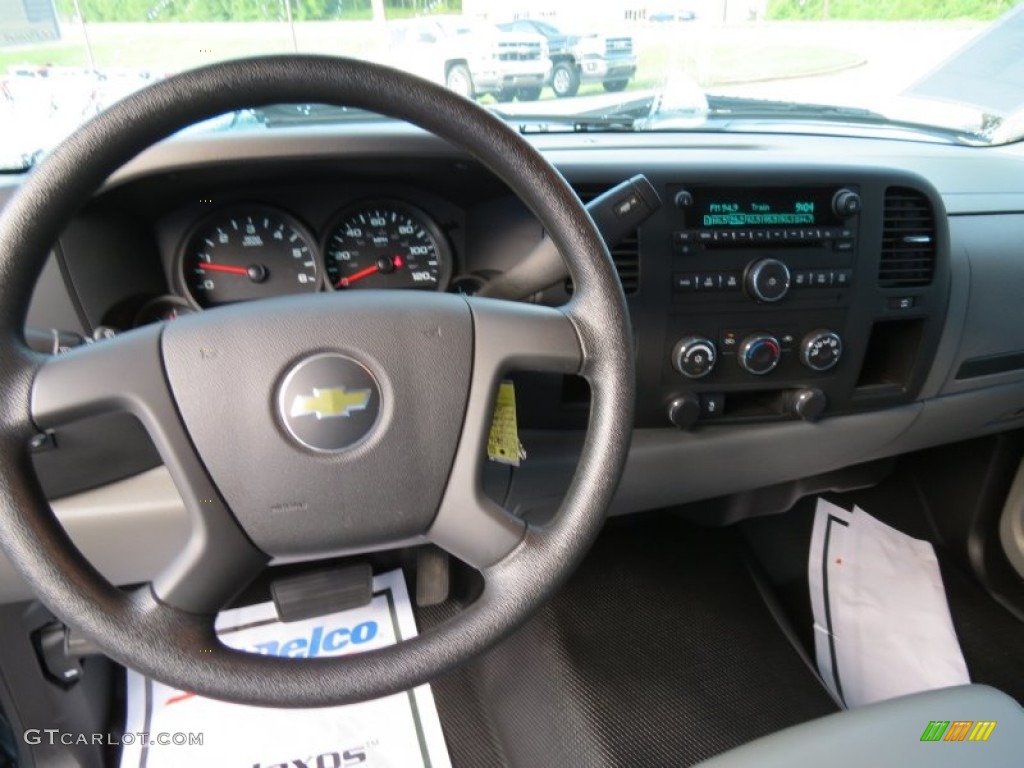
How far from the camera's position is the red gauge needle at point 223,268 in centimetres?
105

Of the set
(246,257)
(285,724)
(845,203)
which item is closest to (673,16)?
(845,203)

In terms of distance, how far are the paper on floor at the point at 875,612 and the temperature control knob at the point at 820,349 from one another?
2.23 feet

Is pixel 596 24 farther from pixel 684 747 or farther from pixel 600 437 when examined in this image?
pixel 684 747

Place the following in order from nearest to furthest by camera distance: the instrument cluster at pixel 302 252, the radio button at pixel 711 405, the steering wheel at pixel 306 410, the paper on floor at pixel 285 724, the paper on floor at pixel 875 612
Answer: the steering wheel at pixel 306 410 → the instrument cluster at pixel 302 252 → the radio button at pixel 711 405 → the paper on floor at pixel 285 724 → the paper on floor at pixel 875 612

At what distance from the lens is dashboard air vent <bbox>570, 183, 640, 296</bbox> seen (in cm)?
103

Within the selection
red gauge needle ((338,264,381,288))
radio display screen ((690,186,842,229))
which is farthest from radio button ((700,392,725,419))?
red gauge needle ((338,264,381,288))

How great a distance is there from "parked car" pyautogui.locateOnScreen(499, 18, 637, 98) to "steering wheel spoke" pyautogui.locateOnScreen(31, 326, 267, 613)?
0.89 metres

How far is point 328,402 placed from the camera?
0.71 meters

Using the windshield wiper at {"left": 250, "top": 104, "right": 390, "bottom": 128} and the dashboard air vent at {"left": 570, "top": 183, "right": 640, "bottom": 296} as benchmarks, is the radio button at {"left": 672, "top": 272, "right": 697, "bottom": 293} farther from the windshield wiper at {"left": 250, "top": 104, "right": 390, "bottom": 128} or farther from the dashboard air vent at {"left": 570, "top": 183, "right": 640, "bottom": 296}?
the windshield wiper at {"left": 250, "top": 104, "right": 390, "bottom": 128}

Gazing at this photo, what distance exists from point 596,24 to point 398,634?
1.20 meters

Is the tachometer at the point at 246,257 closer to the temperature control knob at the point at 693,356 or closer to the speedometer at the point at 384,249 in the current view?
the speedometer at the point at 384,249

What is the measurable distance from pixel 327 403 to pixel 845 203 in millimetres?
845

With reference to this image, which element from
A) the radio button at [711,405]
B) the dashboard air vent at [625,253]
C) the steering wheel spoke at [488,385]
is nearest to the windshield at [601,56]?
the dashboard air vent at [625,253]

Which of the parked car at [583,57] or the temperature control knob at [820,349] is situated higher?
the parked car at [583,57]
